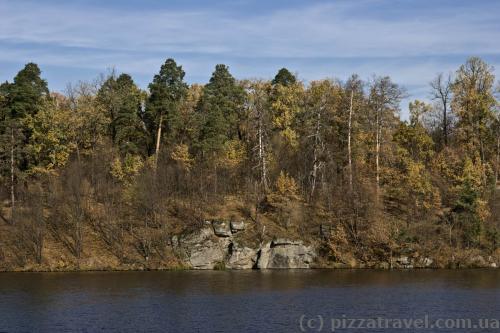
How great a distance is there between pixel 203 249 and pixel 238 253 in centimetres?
400

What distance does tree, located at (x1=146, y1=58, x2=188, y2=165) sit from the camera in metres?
84.8

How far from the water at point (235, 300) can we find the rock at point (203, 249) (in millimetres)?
4979

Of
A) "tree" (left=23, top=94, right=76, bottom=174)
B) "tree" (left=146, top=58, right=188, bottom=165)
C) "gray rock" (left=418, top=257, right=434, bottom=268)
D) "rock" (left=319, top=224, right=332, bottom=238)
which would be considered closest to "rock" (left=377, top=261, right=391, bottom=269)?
"gray rock" (left=418, top=257, right=434, bottom=268)

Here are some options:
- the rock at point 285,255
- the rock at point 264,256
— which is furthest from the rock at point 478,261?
the rock at point 264,256

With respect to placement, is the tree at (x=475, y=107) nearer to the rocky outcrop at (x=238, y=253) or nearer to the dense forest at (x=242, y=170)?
the dense forest at (x=242, y=170)

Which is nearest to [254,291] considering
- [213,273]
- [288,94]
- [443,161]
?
[213,273]

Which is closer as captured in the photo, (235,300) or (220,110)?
(235,300)

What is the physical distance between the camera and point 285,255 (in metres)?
70.4

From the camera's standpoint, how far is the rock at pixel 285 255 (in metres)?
70.2

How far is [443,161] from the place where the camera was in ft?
263

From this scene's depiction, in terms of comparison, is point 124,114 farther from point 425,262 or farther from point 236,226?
point 425,262

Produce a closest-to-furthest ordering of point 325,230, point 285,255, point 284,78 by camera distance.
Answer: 1. point 285,255
2. point 325,230
3. point 284,78

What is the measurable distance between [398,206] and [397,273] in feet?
Result: 51.1

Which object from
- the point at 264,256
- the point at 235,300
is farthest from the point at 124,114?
the point at 235,300
